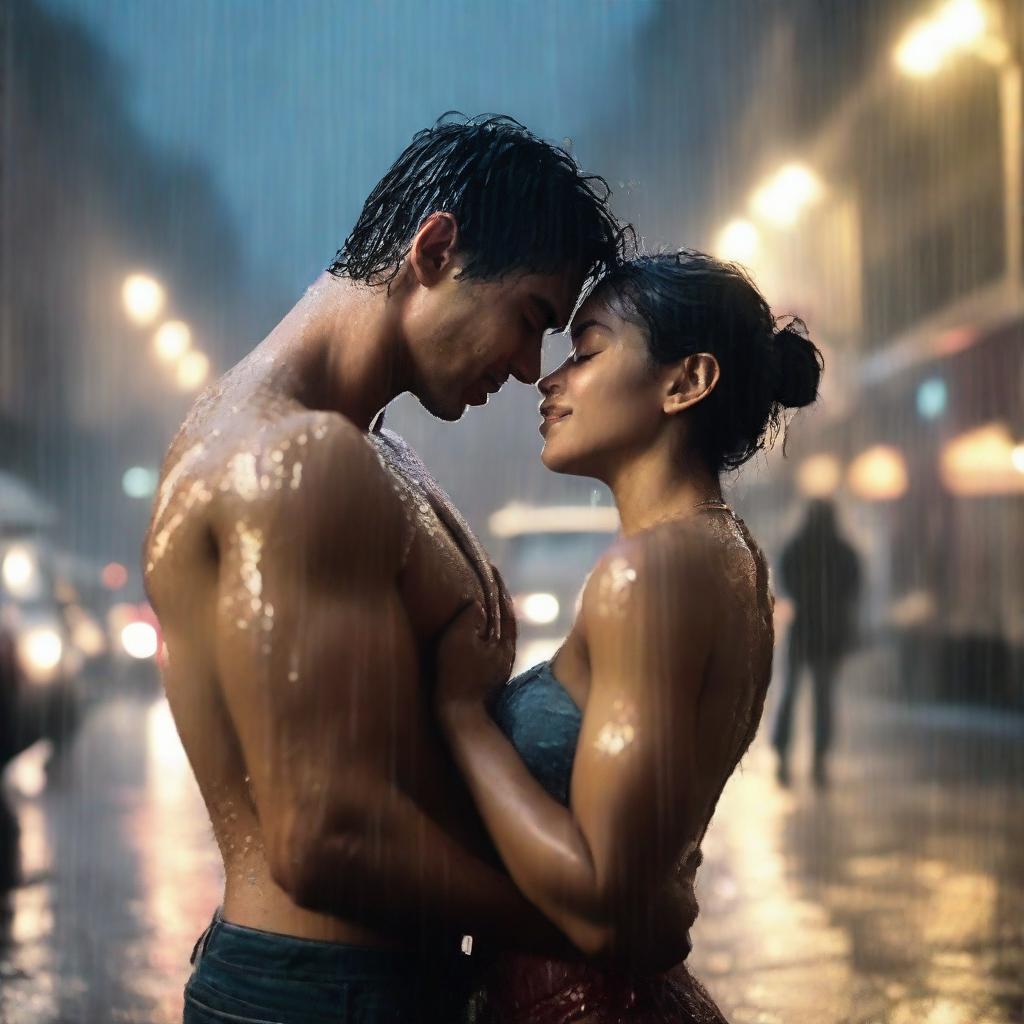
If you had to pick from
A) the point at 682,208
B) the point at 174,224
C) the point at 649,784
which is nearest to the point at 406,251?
the point at 649,784

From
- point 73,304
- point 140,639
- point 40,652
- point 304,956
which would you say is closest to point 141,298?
point 73,304

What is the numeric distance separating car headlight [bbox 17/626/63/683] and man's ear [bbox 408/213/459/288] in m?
7.38

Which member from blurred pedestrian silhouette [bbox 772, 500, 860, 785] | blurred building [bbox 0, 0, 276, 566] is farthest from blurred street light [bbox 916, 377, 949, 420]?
blurred building [bbox 0, 0, 276, 566]

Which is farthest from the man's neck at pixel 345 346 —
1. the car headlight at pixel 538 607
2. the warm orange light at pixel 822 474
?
the warm orange light at pixel 822 474

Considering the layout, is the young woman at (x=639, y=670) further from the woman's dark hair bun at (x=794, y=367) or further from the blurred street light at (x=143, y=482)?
the blurred street light at (x=143, y=482)

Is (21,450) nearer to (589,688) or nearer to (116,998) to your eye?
(116,998)

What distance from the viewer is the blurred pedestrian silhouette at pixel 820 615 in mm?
10766

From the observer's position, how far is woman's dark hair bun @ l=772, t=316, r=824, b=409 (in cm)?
250

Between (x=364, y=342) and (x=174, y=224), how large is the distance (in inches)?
2607

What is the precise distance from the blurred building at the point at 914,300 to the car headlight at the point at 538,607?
183 inches

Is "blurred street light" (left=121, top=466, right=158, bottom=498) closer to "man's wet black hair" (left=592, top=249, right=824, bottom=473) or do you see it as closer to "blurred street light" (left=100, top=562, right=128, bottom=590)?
"blurred street light" (left=100, top=562, right=128, bottom=590)

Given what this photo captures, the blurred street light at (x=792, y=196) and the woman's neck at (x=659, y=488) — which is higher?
the blurred street light at (x=792, y=196)

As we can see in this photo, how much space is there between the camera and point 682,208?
197ft

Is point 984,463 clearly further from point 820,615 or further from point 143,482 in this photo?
point 143,482
